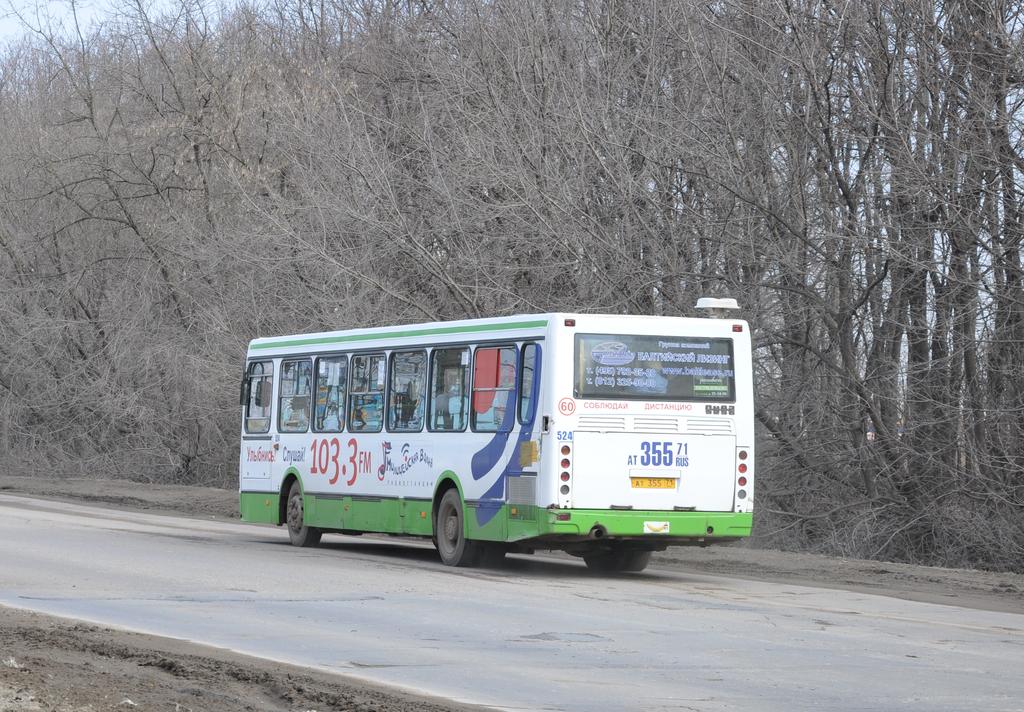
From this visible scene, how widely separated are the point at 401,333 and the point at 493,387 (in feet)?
7.44

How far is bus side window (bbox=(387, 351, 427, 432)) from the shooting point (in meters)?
20.0

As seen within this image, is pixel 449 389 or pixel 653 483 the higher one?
pixel 449 389

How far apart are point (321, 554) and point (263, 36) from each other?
874 inches

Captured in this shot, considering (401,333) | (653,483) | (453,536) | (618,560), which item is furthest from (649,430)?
(401,333)

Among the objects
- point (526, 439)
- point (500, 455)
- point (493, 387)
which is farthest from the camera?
point (493, 387)

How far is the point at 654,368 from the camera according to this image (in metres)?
17.8

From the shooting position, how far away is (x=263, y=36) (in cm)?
4016

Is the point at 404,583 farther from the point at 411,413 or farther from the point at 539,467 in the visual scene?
the point at 411,413

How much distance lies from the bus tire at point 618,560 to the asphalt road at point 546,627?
0.19 m

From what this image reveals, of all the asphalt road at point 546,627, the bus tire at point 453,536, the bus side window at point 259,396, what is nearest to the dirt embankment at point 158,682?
the asphalt road at point 546,627

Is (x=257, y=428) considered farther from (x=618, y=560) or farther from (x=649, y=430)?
(x=649, y=430)

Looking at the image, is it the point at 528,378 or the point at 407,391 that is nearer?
the point at 528,378

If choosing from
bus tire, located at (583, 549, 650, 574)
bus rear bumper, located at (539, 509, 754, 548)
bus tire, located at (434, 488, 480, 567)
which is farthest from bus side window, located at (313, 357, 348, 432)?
bus rear bumper, located at (539, 509, 754, 548)

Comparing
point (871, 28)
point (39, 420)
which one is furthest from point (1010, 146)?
point (39, 420)
